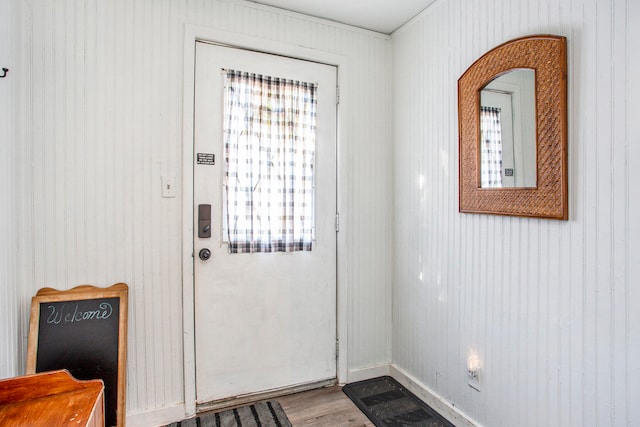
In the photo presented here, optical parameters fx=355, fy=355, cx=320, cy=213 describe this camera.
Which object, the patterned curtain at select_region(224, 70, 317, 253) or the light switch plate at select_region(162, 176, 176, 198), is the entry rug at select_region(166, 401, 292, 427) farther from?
the light switch plate at select_region(162, 176, 176, 198)

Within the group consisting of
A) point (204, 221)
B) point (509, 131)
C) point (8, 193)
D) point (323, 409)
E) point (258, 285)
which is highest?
point (509, 131)

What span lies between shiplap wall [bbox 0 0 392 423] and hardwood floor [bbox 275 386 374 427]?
0.69m

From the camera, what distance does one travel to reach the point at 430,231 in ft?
7.53

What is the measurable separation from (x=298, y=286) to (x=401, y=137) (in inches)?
50.8

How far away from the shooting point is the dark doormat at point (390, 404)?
81.5 inches

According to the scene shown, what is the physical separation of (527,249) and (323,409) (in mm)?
1516

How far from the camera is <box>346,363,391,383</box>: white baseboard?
2.53 m

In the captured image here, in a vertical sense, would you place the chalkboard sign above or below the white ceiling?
below

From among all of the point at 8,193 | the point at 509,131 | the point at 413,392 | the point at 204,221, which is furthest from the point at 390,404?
the point at 8,193

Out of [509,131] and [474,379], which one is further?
[474,379]

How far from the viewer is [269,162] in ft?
7.47

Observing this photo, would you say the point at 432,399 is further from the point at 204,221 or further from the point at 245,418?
the point at 204,221

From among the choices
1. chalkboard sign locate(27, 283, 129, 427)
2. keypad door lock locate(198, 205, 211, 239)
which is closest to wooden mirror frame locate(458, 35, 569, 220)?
keypad door lock locate(198, 205, 211, 239)

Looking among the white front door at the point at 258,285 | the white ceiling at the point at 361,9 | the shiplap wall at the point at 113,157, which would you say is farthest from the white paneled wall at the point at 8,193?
the white ceiling at the point at 361,9
